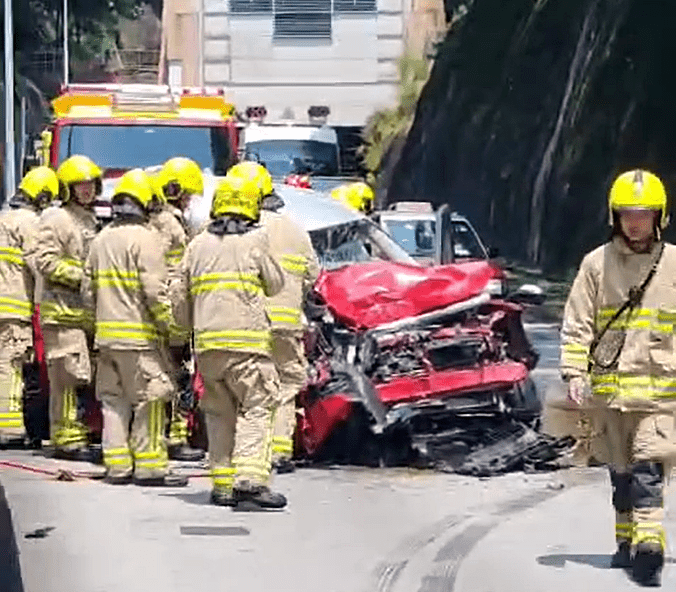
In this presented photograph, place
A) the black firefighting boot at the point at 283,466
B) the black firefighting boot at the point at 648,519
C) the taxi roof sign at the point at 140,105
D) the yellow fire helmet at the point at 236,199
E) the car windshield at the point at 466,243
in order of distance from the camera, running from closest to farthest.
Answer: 1. the black firefighting boot at the point at 648,519
2. the yellow fire helmet at the point at 236,199
3. the black firefighting boot at the point at 283,466
4. the taxi roof sign at the point at 140,105
5. the car windshield at the point at 466,243

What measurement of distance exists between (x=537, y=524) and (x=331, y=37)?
156 feet

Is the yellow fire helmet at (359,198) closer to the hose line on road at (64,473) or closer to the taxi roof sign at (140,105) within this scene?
the taxi roof sign at (140,105)

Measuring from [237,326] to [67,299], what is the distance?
259 cm

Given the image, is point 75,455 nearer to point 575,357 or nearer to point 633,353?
point 575,357

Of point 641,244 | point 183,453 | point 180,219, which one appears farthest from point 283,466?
point 641,244

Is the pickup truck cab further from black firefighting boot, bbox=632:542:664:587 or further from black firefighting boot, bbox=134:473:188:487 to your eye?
black firefighting boot, bbox=632:542:664:587

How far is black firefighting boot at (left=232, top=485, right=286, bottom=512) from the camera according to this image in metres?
11.3

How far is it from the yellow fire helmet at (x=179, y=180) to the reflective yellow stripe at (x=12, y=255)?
113 cm

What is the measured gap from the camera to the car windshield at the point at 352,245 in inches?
593

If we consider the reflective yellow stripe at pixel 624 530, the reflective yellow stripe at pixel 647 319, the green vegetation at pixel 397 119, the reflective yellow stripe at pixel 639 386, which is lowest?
the green vegetation at pixel 397 119

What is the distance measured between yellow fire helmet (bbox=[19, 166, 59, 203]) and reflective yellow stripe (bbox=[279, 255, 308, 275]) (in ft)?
7.71

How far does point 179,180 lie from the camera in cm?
1355

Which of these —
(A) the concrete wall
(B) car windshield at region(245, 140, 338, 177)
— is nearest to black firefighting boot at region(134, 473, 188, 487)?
(B) car windshield at region(245, 140, 338, 177)

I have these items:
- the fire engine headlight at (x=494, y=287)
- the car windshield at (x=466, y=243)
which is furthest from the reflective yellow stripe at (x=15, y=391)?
the car windshield at (x=466, y=243)
